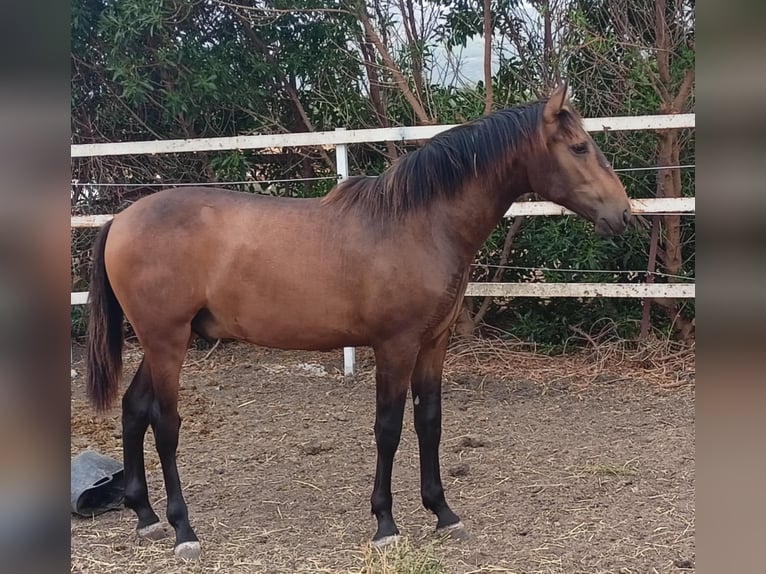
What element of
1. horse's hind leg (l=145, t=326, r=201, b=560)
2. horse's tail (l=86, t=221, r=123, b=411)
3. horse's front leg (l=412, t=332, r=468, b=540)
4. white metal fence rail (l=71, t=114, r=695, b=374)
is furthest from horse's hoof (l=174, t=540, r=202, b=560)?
white metal fence rail (l=71, t=114, r=695, b=374)

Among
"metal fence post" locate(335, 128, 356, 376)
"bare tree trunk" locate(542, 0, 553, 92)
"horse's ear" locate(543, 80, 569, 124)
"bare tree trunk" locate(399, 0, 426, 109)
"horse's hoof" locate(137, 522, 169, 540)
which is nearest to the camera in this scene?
"horse's ear" locate(543, 80, 569, 124)

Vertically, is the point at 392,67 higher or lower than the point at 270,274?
higher

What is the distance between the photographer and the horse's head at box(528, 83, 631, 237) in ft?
9.68

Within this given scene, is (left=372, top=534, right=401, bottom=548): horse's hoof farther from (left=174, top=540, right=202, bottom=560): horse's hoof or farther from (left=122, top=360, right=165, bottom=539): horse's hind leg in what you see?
(left=122, top=360, right=165, bottom=539): horse's hind leg

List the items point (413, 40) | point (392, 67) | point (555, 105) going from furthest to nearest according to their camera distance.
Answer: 1. point (413, 40)
2. point (392, 67)
3. point (555, 105)

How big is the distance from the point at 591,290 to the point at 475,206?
253 centimetres

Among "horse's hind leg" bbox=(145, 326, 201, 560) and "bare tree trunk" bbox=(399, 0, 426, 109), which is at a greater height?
"bare tree trunk" bbox=(399, 0, 426, 109)

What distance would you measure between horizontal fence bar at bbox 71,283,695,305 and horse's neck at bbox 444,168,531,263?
2391 millimetres

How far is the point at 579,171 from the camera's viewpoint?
117 inches

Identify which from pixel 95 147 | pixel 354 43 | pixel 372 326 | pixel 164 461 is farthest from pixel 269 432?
pixel 354 43

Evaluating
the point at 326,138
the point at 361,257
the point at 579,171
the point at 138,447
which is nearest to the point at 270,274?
the point at 361,257

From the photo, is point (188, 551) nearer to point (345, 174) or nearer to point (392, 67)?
→ point (345, 174)

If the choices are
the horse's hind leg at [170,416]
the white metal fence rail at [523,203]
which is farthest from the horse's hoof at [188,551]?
the white metal fence rail at [523,203]
